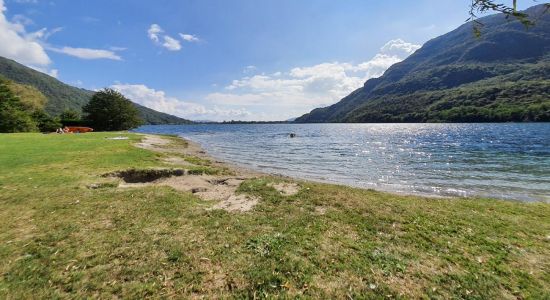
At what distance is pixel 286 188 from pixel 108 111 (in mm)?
87654

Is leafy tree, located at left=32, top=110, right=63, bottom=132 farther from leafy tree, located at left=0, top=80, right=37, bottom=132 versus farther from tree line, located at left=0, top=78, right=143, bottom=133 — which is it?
leafy tree, located at left=0, top=80, right=37, bottom=132

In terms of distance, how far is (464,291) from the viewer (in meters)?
6.73

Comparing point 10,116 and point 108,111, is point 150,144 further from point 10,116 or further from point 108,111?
point 108,111

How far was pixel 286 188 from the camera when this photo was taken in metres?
16.0

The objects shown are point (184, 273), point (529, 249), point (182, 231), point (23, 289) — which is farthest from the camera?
point (182, 231)

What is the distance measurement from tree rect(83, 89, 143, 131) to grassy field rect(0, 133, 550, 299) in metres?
82.6

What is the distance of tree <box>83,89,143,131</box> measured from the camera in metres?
86.5

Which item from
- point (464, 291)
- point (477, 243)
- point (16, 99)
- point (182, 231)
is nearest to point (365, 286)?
point (464, 291)

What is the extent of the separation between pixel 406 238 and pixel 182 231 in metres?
7.45

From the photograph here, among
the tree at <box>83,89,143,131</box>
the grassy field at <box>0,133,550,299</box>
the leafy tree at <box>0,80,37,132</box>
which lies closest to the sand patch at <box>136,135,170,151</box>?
the grassy field at <box>0,133,550,299</box>

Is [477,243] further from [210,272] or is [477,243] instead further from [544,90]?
[544,90]

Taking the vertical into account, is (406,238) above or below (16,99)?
below

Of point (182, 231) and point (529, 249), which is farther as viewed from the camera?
point (182, 231)

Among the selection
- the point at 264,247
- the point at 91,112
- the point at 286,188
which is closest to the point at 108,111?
the point at 91,112
